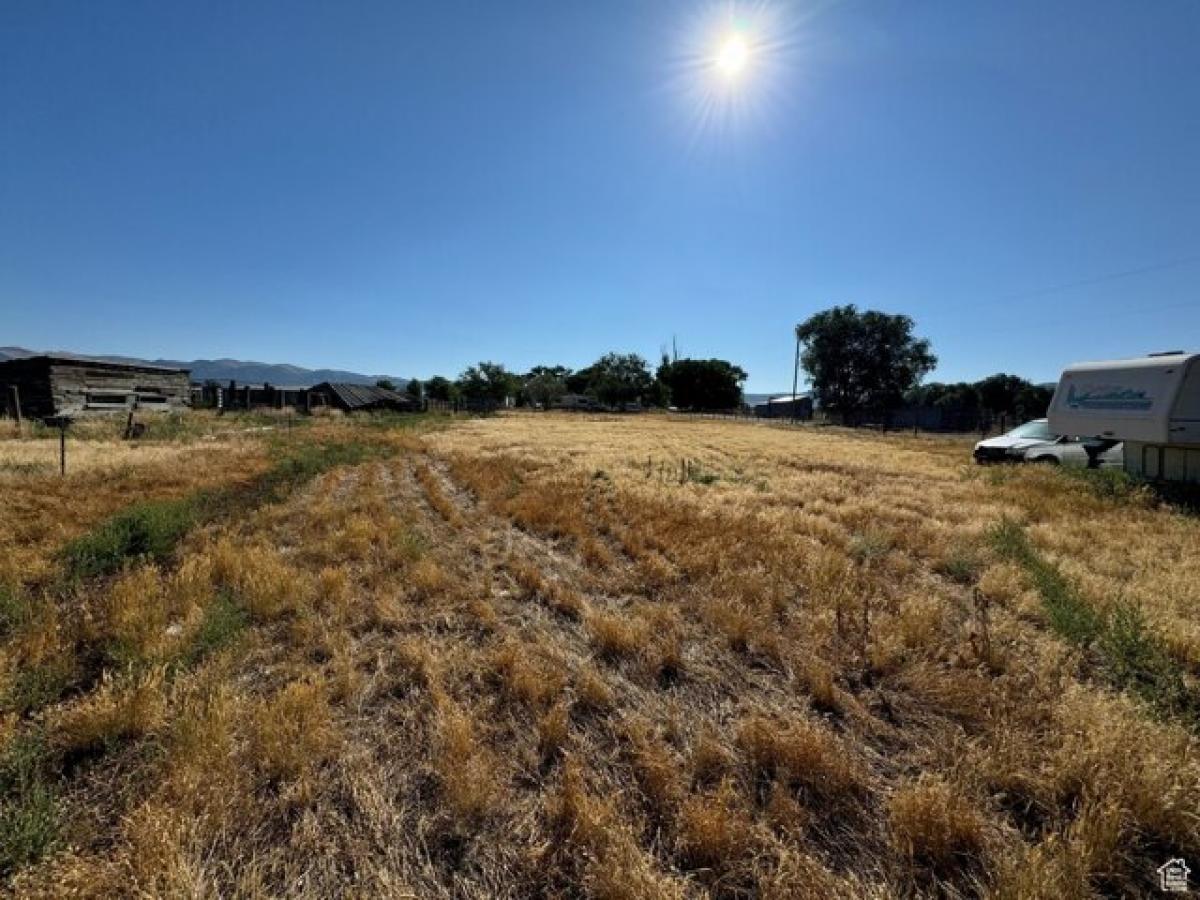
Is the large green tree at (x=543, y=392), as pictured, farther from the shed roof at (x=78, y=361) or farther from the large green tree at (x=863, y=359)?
the shed roof at (x=78, y=361)

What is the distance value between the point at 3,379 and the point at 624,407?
74.3 meters

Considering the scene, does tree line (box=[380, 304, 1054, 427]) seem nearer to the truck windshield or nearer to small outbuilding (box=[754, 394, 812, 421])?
small outbuilding (box=[754, 394, 812, 421])

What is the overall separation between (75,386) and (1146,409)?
39.5m

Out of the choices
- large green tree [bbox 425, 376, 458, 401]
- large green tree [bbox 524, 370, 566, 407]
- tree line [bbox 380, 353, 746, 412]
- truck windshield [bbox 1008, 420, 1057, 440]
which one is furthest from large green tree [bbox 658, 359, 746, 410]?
truck windshield [bbox 1008, 420, 1057, 440]

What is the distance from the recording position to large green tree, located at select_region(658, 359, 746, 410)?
88375mm

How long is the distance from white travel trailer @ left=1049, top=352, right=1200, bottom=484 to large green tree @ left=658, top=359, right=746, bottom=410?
76241 millimetres

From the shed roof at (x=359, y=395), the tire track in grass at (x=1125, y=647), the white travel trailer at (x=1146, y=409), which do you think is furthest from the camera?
the shed roof at (x=359, y=395)

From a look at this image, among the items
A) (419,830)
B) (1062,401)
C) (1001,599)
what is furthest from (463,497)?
(1062,401)

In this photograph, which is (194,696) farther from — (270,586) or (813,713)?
(813,713)

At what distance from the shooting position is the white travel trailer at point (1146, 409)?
33.1 feet

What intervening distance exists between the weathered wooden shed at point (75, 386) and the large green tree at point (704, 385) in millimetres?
75534

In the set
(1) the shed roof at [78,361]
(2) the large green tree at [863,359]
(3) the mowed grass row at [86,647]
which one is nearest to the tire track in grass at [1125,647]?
(3) the mowed grass row at [86,647]

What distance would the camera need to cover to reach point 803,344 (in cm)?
6203

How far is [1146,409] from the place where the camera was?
425 inches
